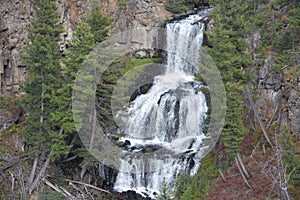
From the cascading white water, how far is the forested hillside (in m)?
0.83

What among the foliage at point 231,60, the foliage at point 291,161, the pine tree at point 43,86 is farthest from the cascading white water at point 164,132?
the foliage at point 291,161

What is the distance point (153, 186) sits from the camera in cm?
1916

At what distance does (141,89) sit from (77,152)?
329 inches

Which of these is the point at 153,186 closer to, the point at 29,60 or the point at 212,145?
the point at 212,145

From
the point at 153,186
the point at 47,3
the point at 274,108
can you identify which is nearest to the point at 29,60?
the point at 47,3

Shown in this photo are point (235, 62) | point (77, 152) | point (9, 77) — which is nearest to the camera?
point (235, 62)

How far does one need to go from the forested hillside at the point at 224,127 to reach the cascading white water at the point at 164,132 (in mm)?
830

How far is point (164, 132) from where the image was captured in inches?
848

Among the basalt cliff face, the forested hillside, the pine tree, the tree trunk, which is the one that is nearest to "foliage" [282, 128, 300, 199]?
the forested hillside

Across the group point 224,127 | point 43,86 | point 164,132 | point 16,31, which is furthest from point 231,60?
point 16,31

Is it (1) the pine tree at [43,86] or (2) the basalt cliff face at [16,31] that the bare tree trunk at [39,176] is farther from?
(2) the basalt cliff face at [16,31]

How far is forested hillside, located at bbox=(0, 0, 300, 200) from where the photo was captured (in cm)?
1617

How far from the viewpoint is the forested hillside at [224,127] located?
1617cm

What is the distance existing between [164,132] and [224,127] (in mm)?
6171
